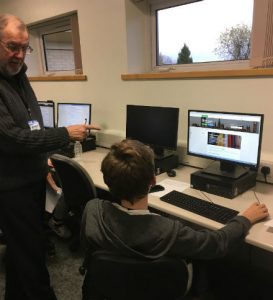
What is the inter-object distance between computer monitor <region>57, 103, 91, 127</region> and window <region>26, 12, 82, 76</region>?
0.45 metres

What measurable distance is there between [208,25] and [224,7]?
178mm

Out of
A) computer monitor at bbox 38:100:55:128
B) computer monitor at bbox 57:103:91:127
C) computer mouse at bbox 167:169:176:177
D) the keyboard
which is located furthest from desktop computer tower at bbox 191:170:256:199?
computer monitor at bbox 38:100:55:128

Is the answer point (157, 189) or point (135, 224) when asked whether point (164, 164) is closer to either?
point (157, 189)

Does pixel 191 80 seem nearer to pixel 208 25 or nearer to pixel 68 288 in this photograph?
pixel 208 25

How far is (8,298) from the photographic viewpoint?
1.83 metres

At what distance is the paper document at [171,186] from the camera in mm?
1875

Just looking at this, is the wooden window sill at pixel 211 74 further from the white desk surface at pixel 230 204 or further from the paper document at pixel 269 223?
the paper document at pixel 269 223

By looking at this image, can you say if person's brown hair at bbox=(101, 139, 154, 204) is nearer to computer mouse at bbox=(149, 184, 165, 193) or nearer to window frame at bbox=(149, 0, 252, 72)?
computer mouse at bbox=(149, 184, 165, 193)

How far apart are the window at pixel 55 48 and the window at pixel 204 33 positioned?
0.97 meters

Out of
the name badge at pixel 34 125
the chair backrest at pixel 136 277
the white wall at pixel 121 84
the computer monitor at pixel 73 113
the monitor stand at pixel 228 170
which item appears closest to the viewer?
the chair backrest at pixel 136 277

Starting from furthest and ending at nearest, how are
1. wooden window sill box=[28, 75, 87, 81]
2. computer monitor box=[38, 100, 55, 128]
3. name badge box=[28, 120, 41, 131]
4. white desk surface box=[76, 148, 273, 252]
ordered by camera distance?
computer monitor box=[38, 100, 55, 128], wooden window sill box=[28, 75, 87, 81], name badge box=[28, 120, 41, 131], white desk surface box=[76, 148, 273, 252]

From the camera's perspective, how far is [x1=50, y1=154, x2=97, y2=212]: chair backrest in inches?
75.1

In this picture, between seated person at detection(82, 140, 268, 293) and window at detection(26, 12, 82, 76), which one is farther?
window at detection(26, 12, 82, 76)

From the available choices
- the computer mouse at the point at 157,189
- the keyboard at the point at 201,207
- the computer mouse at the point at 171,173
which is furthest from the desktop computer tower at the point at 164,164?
the keyboard at the point at 201,207
